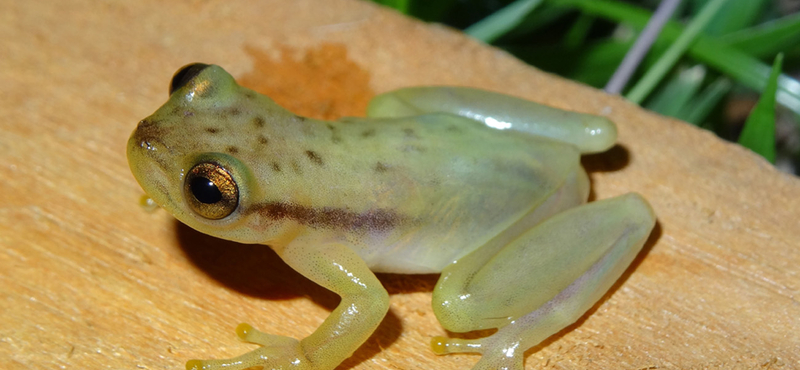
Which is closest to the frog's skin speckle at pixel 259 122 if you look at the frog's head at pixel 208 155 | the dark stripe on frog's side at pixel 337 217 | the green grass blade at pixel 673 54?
the frog's head at pixel 208 155

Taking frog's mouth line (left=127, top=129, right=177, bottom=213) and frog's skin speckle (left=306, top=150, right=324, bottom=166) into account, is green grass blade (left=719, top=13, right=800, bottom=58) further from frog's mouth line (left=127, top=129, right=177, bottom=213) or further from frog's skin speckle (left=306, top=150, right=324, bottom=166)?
frog's mouth line (left=127, top=129, right=177, bottom=213)

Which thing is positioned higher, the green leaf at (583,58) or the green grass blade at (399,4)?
the green leaf at (583,58)

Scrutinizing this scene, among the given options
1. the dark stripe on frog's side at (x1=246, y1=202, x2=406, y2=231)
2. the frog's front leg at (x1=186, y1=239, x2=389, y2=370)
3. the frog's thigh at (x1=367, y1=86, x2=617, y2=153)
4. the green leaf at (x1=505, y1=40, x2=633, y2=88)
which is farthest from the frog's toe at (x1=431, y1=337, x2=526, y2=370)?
the green leaf at (x1=505, y1=40, x2=633, y2=88)

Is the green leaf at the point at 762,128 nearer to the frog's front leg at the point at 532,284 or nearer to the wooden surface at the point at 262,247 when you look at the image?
the wooden surface at the point at 262,247

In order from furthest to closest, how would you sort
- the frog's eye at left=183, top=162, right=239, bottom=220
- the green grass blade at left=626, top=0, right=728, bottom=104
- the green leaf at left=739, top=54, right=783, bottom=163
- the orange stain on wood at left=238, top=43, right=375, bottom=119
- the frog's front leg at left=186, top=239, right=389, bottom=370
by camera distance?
the green grass blade at left=626, top=0, right=728, bottom=104
the green leaf at left=739, top=54, right=783, bottom=163
the orange stain on wood at left=238, top=43, right=375, bottom=119
the frog's front leg at left=186, top=239, right=389, bottom=370
the frog's eye at left=183, top=162, right=239, bottom=220

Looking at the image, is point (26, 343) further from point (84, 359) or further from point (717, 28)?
point (717, 28)

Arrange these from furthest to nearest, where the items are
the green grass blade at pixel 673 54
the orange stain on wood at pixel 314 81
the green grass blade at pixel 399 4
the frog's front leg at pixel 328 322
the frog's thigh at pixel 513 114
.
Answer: the green grass blade at pixel 399 4 → the green grass blade at pixel 673 54 → the orange stain on wood at pixel 314 81 → the frog's thigh at pixel 513 114 → the frog's front leg at pixel 328 322

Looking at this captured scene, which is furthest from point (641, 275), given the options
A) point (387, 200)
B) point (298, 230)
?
point (298, 230)
